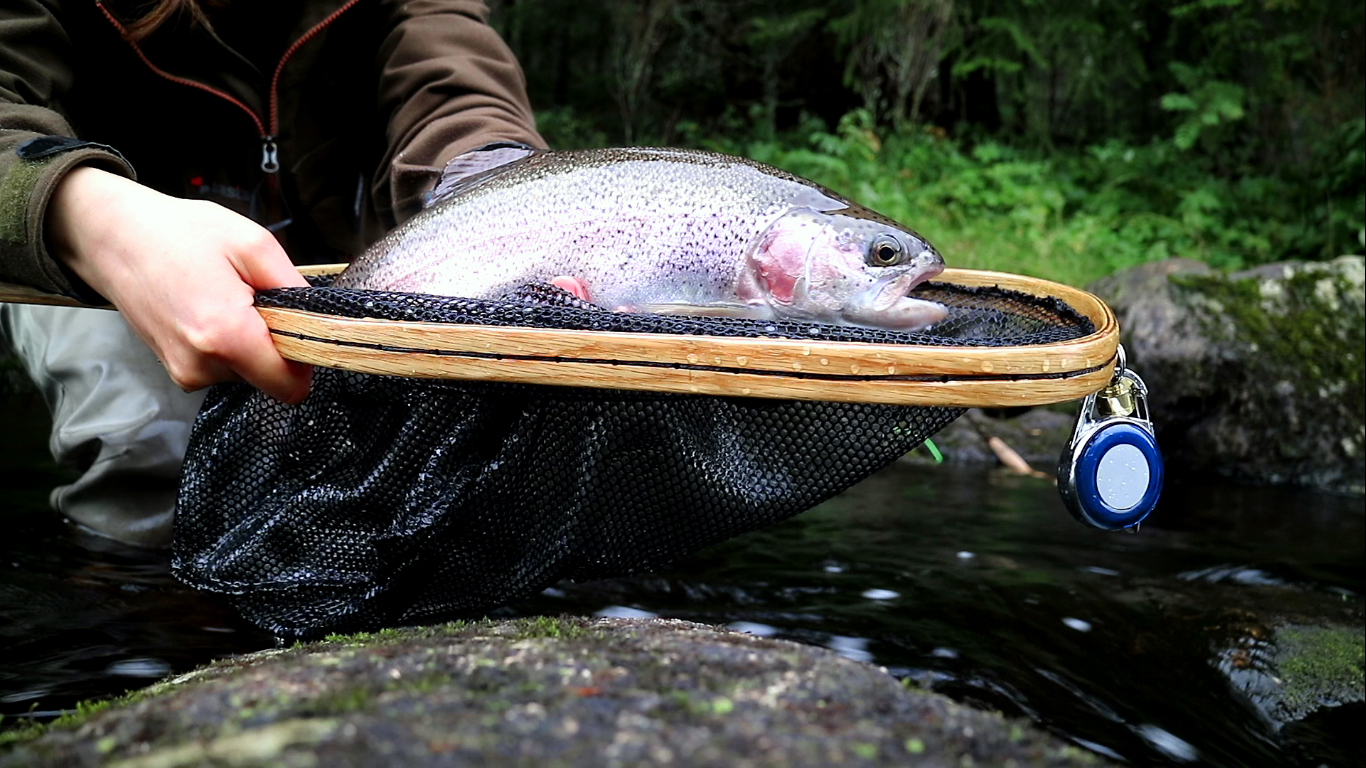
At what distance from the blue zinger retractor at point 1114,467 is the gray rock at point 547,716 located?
0.81 meters

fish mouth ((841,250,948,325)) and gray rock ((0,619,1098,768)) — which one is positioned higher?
fish mouth ((841,250,948,325))

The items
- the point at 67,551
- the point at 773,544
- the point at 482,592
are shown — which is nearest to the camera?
the point at 482,592

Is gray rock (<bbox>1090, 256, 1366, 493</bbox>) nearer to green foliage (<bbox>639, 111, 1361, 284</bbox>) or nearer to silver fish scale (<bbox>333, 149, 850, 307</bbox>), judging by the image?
green foliage (<bbox>639, 111, 1361, 284</bbox>)

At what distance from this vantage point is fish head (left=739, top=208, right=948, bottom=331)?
7.25ft

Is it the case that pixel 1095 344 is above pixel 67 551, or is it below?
above

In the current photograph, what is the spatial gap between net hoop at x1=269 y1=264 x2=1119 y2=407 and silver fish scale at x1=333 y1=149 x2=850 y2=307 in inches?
19.9

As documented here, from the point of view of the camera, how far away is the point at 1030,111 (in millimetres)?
10758

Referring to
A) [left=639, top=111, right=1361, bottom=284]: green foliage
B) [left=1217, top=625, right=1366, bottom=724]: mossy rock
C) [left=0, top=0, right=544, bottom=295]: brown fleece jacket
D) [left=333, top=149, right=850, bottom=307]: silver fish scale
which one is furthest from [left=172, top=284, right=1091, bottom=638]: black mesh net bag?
[left=639, top=111, right=1361, bottom=284]: green foliage

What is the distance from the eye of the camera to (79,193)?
1921 mm

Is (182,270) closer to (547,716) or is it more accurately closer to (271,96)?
(547,716)

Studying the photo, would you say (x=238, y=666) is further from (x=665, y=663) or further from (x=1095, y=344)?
(x=1095, y=344)

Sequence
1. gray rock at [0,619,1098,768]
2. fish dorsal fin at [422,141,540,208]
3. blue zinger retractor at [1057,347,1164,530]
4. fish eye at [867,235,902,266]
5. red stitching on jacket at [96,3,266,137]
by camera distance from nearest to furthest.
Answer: gray rock at [0,619,1098,768] < blue zinger retractor at [1057,347,1164,530] < fish eye at [867,235,902,266] < fish dorsal fin at [422,141,540,208] < red stitching on jacket at [96,3,266,137]

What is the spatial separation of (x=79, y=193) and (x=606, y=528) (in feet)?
3.56

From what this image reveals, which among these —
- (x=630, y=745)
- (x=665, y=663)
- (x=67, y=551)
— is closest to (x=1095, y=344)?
(x=665, y=663)
